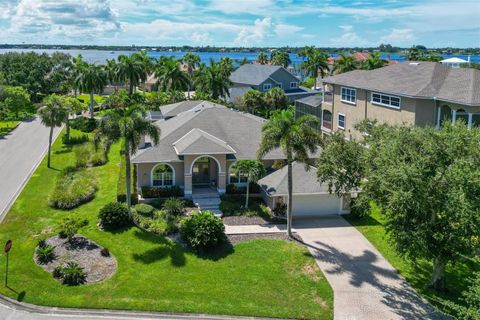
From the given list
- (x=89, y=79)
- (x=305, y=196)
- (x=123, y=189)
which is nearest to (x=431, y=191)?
(x=305, y=196)

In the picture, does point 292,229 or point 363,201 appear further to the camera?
point 292,229

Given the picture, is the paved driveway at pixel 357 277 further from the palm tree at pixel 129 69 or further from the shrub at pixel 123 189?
the palm tree at pixel 129 69

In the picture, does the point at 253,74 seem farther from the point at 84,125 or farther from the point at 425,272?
the point at 425,272

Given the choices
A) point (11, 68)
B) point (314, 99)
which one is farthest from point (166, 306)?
point (11, 68)

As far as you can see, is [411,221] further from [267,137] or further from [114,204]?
[114,204]

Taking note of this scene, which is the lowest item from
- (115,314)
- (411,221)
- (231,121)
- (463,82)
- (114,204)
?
(115,314)

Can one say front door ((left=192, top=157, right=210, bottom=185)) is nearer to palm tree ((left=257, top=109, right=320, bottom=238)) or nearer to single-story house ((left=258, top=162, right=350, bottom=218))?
single-story house ((left=258, top=162, right=350, bottom=218))
